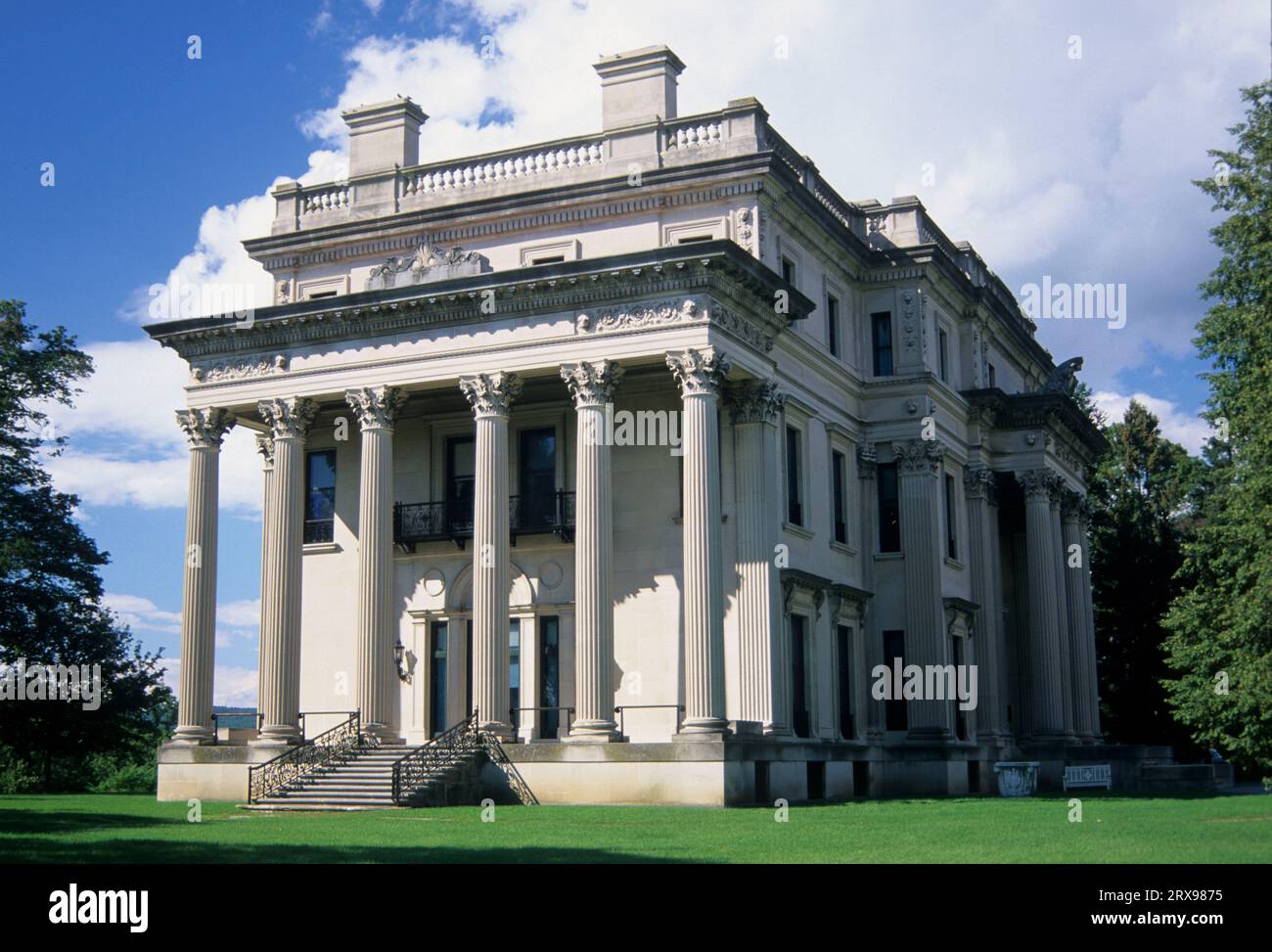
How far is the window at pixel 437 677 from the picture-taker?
129ft

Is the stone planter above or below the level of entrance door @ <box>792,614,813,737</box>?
below

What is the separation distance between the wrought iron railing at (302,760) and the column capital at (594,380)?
9762mm

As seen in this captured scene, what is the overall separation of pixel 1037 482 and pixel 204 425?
27.4m

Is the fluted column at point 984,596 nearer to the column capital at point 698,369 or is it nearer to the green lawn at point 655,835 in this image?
the green lawn at point 655,835

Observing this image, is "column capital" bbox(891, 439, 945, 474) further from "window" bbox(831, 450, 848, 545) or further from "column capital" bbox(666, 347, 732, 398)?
"column capital" bbox(666, 347, 732, 398)

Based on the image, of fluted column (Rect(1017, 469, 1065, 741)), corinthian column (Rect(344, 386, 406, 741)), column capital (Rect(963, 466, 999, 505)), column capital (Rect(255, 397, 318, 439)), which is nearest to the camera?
corinthian column (Rect(344, 386, 406, 741))

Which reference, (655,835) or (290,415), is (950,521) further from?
(655,835)

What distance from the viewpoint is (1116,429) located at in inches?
2867

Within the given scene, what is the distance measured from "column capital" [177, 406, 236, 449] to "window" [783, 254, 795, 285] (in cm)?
1550

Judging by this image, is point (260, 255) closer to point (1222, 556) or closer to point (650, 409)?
point (650, 409)

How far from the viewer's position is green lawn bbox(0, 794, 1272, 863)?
59.2 ft

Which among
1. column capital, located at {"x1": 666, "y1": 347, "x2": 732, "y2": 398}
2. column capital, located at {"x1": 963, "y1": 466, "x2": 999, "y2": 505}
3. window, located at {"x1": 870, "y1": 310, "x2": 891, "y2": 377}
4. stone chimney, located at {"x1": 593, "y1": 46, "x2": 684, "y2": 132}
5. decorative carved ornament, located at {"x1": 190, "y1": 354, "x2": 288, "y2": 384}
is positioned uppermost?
stone chimney, located at {"x1": 593, "y1": 46, "x2": 684, "y2": 132}

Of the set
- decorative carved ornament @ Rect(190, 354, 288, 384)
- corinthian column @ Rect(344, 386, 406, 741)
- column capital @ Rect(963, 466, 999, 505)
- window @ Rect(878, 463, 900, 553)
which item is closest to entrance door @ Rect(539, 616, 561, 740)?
corinthian column @ Rect(344, 386, 406, 741)

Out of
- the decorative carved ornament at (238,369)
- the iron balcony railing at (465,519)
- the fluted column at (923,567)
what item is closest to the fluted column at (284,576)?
the decorative carved ornament at (238,369)
